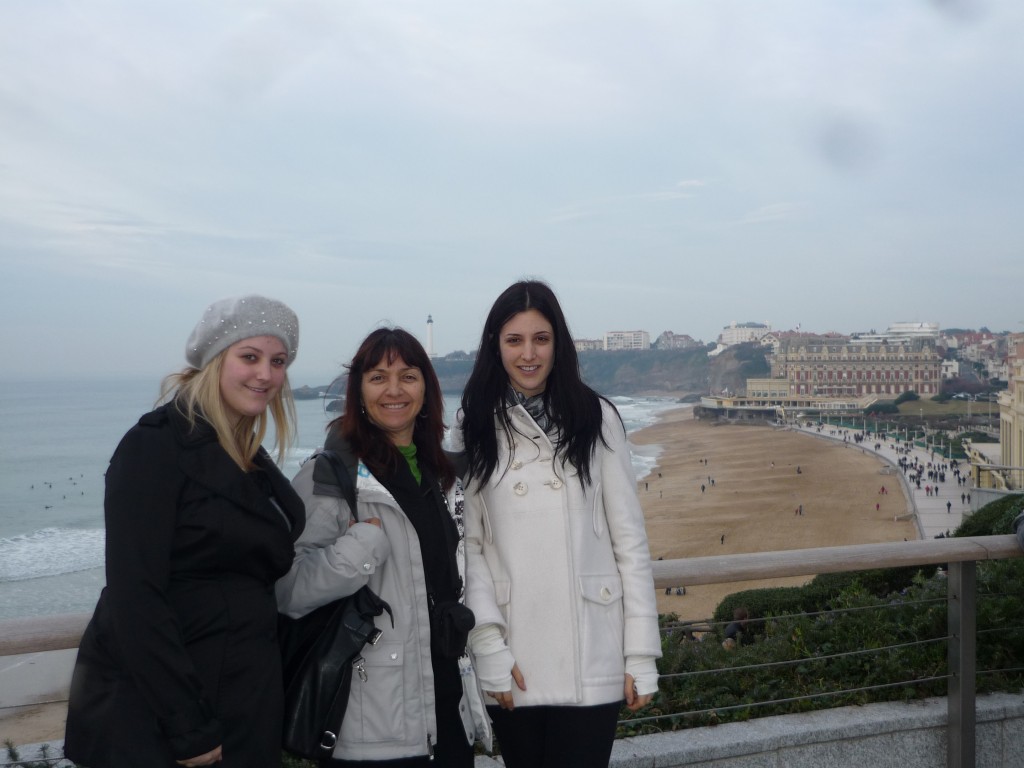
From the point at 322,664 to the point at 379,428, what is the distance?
54cm

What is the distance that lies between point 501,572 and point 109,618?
0.84m

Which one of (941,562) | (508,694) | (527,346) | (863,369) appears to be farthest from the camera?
(863,369)

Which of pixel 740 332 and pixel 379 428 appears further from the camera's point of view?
pixel 740 332

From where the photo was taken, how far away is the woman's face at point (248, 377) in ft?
5.80

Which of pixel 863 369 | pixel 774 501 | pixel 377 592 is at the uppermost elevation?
pixel 863 369

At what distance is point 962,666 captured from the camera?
2.94m

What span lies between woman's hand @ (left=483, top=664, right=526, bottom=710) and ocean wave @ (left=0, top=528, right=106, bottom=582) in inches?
879

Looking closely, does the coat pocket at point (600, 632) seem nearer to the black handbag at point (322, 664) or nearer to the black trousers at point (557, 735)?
the black trousers at point (557, 735)

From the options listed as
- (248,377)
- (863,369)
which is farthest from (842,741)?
(863,369)

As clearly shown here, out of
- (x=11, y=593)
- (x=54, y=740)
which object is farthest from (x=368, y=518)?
(x=11, y=593)

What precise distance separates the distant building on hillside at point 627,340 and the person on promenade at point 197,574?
559ft

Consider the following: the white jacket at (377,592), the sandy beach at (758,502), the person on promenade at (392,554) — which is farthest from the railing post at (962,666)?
the sandy beach at (758,502)

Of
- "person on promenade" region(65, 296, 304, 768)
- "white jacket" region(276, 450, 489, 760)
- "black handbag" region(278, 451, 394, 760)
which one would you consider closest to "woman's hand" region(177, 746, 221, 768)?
"person on promenade" region(65, 296, 304, 768)

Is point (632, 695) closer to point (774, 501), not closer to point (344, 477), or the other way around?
point (344, 477)
